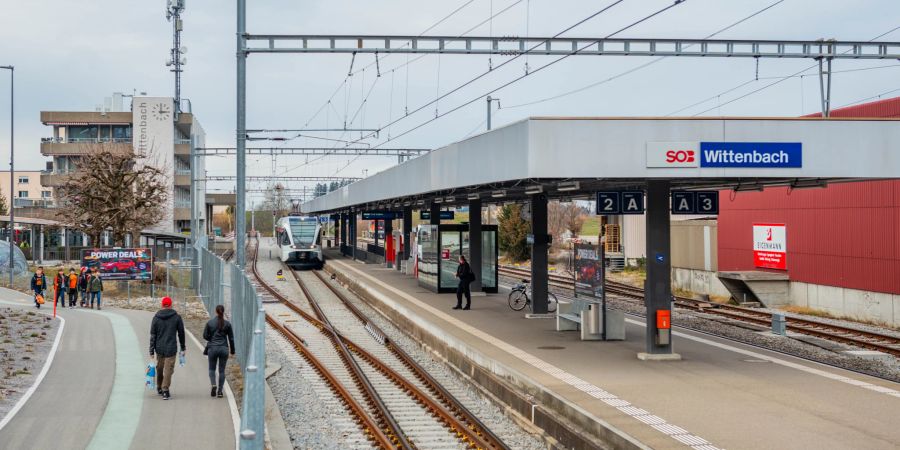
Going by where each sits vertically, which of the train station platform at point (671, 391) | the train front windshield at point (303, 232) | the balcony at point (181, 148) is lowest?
the train station platform at point (671, 391)

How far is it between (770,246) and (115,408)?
24.8 meters

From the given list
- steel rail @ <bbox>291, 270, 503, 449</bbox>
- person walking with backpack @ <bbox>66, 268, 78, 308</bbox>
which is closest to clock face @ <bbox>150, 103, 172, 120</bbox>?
person walking with backpack @ <bbox>66, 268, 78, 308</bbox>

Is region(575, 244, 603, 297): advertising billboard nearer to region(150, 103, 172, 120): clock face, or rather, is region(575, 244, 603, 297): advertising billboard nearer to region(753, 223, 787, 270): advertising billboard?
region(753, 223, 787, 270): advertising billboard

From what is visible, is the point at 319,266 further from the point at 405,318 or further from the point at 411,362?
the point at 411,362

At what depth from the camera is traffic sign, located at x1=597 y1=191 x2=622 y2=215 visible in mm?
15672

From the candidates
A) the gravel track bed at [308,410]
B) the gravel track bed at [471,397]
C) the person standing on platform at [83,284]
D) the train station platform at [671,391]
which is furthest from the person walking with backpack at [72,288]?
the train station platform at [671,391]

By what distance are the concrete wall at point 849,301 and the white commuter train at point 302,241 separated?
87.6 feet

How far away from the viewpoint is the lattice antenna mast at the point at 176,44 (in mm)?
67500

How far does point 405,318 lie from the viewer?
72.3 ft

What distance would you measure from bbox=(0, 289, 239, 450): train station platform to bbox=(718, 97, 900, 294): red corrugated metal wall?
18.5 metres

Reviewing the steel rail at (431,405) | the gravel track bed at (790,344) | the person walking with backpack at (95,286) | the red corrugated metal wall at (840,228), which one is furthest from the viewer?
the person walking with backpack at (95,286)

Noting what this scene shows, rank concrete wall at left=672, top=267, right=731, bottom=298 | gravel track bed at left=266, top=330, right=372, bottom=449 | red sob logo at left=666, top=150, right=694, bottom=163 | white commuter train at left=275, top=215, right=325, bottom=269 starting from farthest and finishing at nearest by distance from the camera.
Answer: white commuter train at left=275, top=215, right=325, bottom=269
concrete wall at left=672, top=267, right=731, bottom=298
red sob logo at left=666, top=150, right=694, bottom=163
gravel track bed at left=266, top=330, right=372, bottom=449

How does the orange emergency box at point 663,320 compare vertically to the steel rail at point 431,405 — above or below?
above

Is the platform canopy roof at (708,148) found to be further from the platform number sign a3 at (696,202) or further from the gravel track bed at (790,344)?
the gravel track bed at (790,344)
